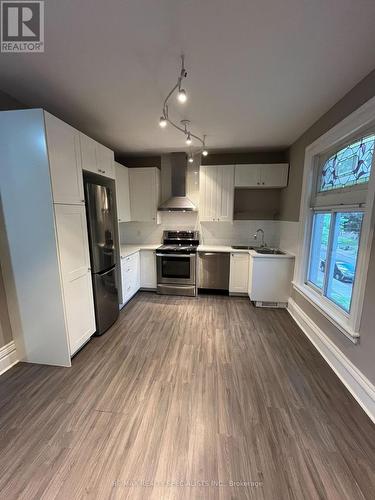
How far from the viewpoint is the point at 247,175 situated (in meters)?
3.77

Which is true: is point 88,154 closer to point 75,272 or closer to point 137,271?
point 75,272

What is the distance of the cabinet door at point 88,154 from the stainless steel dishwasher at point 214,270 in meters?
2.24

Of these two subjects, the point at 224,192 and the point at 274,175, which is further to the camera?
the point at 224,192

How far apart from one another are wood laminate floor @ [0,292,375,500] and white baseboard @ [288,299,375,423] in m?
0.06

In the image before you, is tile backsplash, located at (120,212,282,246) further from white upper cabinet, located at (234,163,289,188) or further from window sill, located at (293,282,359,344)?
window sill, located at (293,282,359,344)

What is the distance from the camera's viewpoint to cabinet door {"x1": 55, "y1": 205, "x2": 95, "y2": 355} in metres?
1.99

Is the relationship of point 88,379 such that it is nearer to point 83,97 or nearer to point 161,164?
point 83,97

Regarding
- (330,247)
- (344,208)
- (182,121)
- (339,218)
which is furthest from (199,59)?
(330,247)

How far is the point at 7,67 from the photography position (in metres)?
1.61

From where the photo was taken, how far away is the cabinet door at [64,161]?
1.79 m

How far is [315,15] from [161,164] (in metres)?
3.28

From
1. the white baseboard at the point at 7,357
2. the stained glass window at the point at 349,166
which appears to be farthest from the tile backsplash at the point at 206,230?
the white baseboard at the point at 7,357

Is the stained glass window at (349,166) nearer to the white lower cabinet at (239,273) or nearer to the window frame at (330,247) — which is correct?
the window frame at (330,247)

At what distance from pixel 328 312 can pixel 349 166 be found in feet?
5.07
